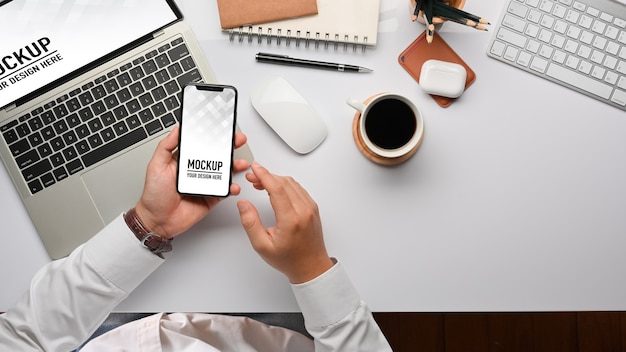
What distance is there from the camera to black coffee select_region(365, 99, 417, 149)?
0.77 meters

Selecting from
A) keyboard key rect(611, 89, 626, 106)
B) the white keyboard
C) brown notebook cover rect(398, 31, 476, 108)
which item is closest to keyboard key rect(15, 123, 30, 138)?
brown notebook cover rect(398, 31, 476, 108)

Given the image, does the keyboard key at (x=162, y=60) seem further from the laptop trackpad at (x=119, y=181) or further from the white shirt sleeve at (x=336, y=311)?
the white shirt sleeve at (x=336, y=311)

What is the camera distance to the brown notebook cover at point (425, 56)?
2.73 feet

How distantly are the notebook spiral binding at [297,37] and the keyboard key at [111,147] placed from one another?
21 cm

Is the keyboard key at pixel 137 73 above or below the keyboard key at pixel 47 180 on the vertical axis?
above

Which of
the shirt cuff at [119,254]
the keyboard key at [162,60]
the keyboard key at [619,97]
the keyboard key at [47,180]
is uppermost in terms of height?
the keyboard key at [162,60]

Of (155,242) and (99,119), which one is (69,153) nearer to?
(99,119)

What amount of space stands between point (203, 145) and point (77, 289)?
279mm

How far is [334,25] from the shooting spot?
823 millimetres

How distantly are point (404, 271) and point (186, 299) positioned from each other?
34cm

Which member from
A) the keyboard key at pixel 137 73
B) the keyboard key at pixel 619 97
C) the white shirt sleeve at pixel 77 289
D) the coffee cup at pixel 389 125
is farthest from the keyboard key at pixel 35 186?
the keyboard key at pixel 619 97

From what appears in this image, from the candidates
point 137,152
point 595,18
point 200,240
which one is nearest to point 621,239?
point 595,18

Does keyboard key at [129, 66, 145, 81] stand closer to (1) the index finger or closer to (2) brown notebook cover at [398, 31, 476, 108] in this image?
(1) the index finger

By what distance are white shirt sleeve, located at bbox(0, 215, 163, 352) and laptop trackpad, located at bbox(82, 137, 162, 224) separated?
0.14ft
